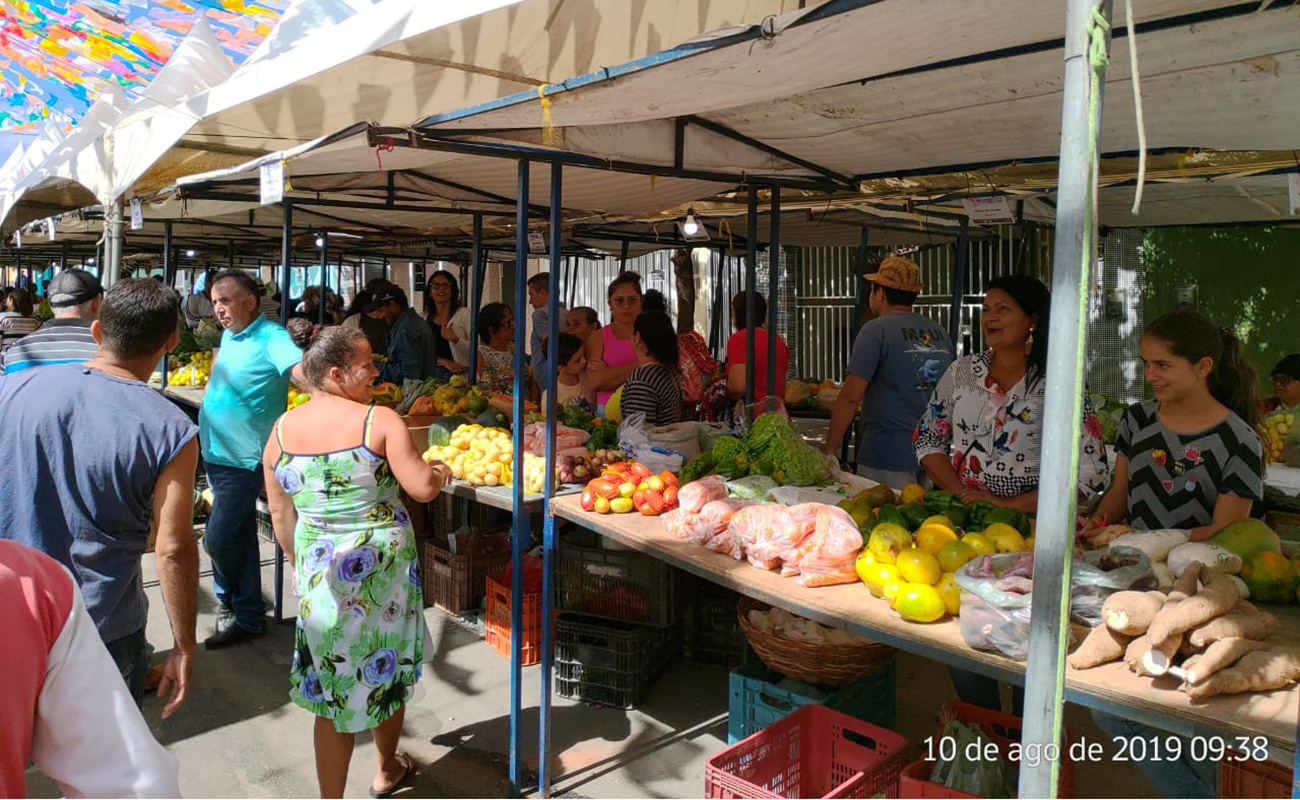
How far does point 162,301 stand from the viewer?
277 centimetres

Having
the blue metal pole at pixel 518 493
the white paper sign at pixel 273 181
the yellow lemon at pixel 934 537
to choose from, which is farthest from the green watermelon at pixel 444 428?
the yellow lemon at pixel 934 537

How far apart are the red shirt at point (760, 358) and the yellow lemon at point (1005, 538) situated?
2854 mm

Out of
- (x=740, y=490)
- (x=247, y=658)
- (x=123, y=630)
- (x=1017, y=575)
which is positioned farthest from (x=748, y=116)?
(x=247, y=658)

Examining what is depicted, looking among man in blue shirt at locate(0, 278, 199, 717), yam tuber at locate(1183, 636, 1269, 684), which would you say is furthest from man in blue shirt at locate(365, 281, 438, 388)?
yam tuber at locate(1183, 636, 1269, 684)

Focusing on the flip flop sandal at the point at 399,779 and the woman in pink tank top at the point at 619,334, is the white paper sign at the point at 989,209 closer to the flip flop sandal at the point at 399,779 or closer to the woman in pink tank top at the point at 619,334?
the woman in pink tank top at the point at 619,334

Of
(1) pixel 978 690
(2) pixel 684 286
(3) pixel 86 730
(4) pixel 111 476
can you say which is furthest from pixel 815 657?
(2) pixel 684 286

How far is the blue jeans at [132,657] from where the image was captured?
→ 267 centimetres

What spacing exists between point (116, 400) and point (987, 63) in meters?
2.81

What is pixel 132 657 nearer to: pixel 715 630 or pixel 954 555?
pixel 954 555

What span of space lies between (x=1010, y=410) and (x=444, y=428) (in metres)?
3.14

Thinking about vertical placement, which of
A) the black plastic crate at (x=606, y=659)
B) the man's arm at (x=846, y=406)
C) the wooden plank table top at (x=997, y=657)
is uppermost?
the man's arm at (x=846, y=406)

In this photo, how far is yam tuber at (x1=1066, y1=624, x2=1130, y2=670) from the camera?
2021 millimetres

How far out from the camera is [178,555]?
267 cm

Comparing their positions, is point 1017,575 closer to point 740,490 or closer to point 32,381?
point 740,490
